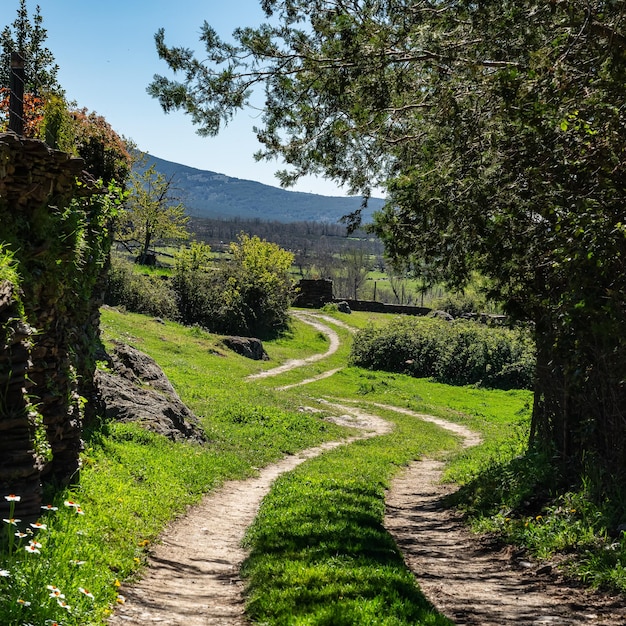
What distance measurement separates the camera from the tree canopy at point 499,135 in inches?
311

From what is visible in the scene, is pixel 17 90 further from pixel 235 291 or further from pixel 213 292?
pixel 235 291

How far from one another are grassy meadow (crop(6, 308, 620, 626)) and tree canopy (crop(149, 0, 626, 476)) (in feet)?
11.5

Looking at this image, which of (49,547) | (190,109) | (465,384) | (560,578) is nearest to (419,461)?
(560,578)

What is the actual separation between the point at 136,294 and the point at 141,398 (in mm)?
26656

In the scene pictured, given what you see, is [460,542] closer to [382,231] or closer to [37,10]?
[382,231]

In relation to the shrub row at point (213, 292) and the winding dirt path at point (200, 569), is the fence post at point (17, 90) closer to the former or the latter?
the winding dirt path at point (200, 569)

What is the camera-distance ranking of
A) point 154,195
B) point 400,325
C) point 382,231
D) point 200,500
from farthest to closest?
point 154,195, point 400,325, point 382,231, point 200,500

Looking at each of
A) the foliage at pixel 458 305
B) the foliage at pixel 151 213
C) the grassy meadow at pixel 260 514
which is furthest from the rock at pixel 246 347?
the foliage at pixel 458 305

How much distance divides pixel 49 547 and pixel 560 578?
6.05 meters

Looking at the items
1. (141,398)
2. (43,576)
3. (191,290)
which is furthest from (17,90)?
(191,290)

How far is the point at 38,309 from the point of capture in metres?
7.82

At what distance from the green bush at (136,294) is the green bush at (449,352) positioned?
529 inches

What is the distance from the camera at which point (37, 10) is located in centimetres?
3544

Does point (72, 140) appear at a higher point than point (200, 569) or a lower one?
higher
